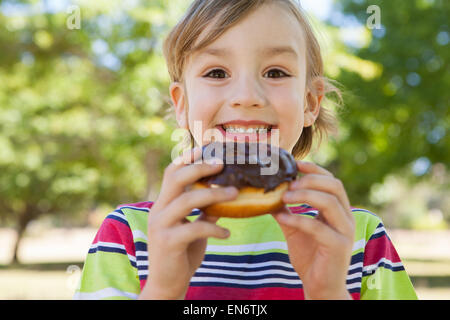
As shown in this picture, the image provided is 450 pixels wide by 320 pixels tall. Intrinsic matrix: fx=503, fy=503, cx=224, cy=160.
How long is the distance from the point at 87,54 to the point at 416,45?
11.5 metres

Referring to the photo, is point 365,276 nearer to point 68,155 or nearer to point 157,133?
point 157,133

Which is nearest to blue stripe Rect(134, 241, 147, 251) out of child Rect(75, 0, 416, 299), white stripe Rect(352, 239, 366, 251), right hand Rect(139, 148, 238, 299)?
child Rect(75, 0, 416, 299)

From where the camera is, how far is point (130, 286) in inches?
103

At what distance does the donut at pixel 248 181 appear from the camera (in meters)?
2.07

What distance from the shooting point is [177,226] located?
198 cm

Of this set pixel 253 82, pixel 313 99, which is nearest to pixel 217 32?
pixel 253 82

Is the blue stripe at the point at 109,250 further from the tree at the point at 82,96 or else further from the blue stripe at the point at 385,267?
the tree at the point at 82,96

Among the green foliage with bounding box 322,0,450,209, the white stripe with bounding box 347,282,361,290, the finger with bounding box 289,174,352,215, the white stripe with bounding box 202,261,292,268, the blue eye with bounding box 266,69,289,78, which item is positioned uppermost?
the green foliage with bounding box 322,0,450,209

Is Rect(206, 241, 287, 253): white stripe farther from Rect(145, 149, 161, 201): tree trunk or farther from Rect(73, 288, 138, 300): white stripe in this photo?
Rect(145, 149, 161, 201): tree trunk

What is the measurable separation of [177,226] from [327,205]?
0.60m

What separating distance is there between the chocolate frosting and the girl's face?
42 centimetres

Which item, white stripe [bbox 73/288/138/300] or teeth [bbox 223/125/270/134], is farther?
teeth [bbox 223/125/270/134]

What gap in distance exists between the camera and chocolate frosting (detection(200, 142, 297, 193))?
207cm
